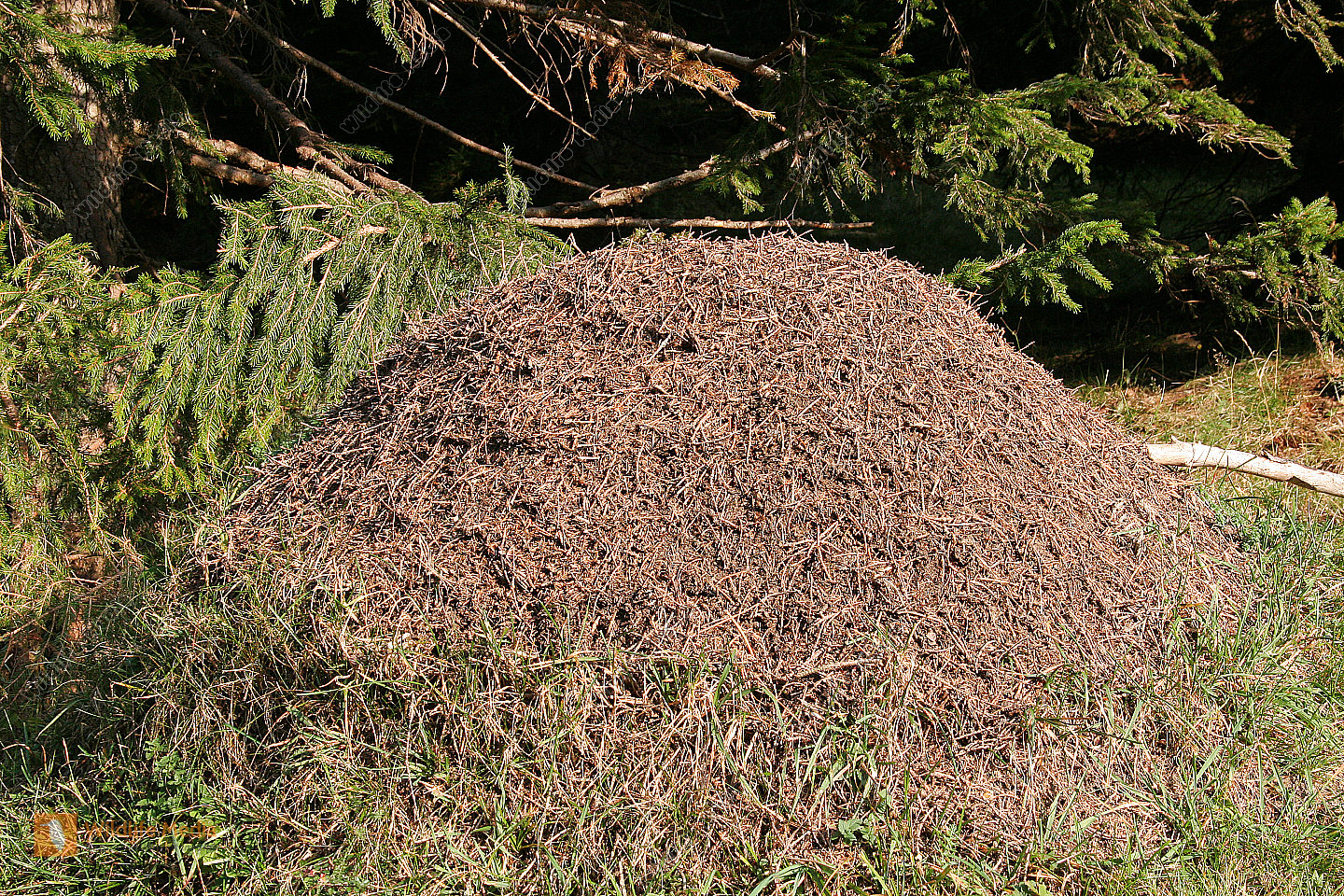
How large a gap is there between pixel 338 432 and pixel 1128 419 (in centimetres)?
430

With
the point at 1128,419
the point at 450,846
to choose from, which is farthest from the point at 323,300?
the point at 1128,419

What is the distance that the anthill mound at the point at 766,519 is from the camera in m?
2.36

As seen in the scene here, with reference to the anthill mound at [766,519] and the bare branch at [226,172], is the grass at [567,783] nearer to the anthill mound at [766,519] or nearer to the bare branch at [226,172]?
the anthill mound at [766,519]

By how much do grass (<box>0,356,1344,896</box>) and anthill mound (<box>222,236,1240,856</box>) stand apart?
0.04 meters

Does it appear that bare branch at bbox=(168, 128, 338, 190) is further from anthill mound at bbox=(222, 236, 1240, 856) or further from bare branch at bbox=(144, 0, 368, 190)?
anthill mound at bbox=(222, 236, 1240, 856)

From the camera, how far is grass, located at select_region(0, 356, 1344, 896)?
2.20 meters

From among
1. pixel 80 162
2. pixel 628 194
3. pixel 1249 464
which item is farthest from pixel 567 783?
pixel 80 162

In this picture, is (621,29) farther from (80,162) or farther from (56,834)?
(56,834)

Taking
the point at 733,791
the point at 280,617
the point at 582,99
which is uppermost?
the point at 582,99

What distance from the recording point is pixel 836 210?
28.7 ft

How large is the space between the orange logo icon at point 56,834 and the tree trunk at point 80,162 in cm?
320

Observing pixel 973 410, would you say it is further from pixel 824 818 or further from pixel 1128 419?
pixel 1128 419

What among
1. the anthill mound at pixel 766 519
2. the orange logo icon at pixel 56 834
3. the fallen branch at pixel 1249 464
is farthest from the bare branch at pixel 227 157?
the fallen branch at pixel 1249 464

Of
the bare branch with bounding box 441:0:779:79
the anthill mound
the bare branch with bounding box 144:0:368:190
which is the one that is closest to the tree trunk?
the bare branch with bounding box 144:0:368:190
